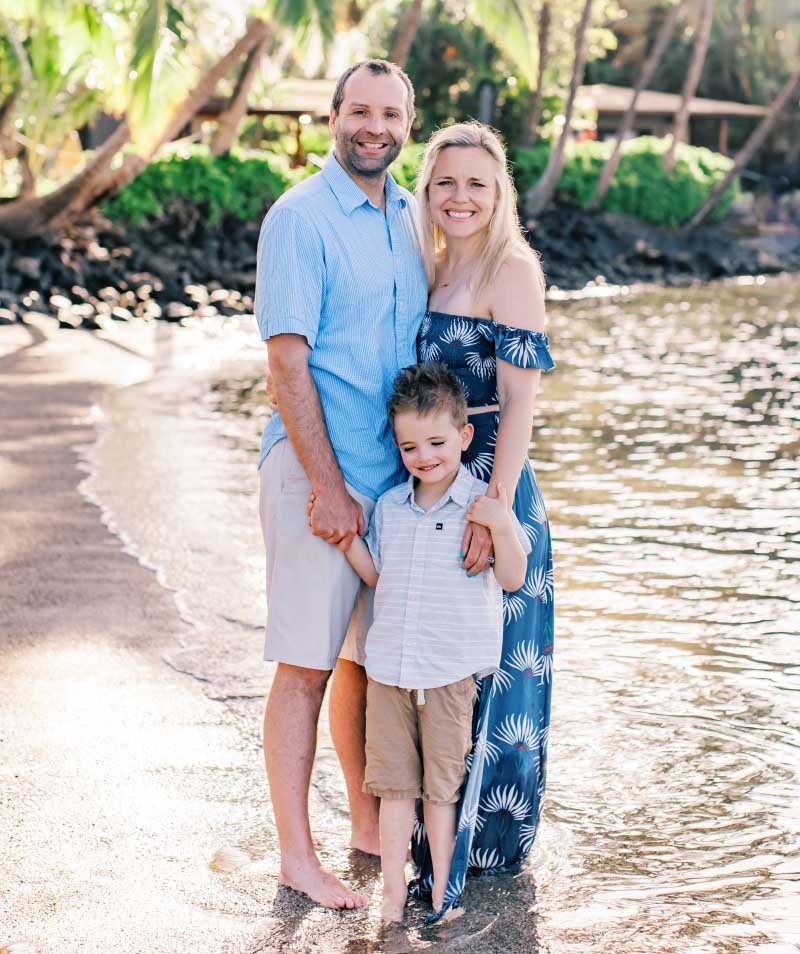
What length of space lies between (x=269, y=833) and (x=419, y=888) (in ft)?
1.73

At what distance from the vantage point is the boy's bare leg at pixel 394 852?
11.0 ft

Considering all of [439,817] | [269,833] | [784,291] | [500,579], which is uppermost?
[500,579]

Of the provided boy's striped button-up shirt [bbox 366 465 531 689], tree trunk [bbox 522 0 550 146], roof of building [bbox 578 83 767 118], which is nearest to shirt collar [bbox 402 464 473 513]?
boy's striped button-up shirt [bbox 366 465 531 689]

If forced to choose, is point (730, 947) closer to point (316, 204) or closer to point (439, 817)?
point (439, 817)

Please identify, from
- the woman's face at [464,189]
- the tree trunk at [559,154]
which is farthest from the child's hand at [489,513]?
the tree trunk at [559,154]

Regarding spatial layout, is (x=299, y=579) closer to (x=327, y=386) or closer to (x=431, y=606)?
A: (x=431, y=606)

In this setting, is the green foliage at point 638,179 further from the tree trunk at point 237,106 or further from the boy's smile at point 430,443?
the boy's smile at point 430,443

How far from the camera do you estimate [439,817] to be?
11.1ft

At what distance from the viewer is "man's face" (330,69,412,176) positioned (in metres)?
3.36

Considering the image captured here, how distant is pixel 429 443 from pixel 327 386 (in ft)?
1.05

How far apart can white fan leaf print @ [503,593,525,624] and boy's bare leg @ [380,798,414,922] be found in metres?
0.53

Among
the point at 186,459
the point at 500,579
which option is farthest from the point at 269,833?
the point at 186,459

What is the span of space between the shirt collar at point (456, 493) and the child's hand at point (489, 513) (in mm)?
45

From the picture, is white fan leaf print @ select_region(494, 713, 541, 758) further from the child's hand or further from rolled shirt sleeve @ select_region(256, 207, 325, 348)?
rolled shirt sleeve @ select_region(256, 207, 325, 348)
